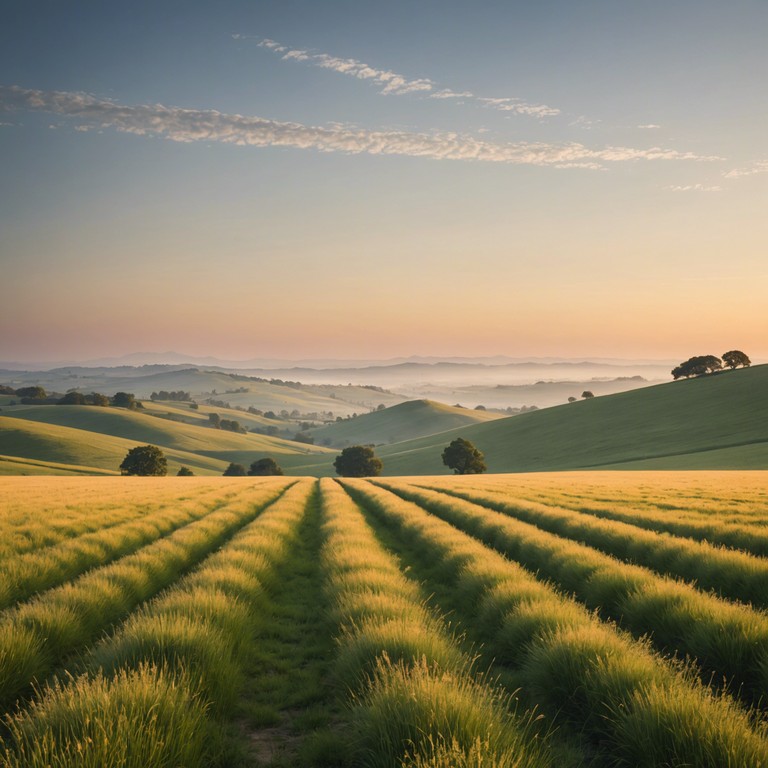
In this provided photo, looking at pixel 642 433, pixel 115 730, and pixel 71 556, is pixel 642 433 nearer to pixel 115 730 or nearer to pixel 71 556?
pixel 71 556

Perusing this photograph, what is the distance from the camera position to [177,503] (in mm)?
22438

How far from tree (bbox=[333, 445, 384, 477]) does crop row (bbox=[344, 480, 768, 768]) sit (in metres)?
92.8

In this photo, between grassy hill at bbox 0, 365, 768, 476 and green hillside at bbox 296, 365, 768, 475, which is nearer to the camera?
green hillside at bbox 296, 365, 768, 475

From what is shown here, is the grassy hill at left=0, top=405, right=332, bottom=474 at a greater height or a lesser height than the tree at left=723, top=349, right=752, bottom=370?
lesser

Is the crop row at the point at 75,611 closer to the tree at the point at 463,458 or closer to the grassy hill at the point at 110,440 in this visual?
the tree at the point at 463,458

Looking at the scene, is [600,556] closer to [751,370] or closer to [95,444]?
[751,370]

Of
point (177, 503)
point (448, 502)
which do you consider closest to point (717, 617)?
point (448, 502)

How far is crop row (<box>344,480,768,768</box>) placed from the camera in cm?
366

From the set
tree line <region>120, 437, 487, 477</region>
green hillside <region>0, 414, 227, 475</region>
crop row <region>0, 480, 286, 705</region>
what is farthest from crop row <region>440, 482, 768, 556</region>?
green hillside <region>0, 414, 227, 475</region>

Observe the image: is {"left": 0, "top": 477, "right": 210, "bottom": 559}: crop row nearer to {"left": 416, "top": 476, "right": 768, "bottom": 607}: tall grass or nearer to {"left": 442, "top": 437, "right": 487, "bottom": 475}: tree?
{"left": 416, "top": 476, "right": 768, "bottom": 607}: tall grass

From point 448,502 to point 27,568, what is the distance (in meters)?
16.3

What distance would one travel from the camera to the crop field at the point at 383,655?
11.9 feet

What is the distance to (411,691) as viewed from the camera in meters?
3.98

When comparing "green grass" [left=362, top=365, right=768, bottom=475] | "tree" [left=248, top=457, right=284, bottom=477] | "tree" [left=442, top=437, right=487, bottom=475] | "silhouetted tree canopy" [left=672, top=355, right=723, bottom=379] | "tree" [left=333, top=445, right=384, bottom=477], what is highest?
"silhouetted tree canopy" [left=672, top=355, right=723, bottom=379]
